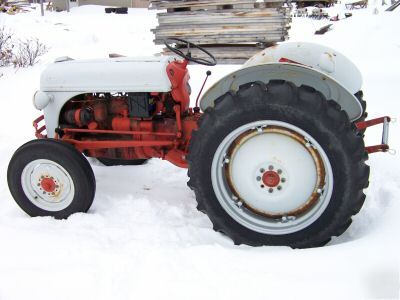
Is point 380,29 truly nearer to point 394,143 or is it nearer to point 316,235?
point 394,143

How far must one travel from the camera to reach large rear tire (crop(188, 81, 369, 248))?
2043 millimetres

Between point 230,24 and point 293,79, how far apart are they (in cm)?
516

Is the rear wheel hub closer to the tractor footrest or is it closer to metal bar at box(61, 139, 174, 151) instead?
the tractor footrest

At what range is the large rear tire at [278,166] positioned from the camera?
2043 millimetres

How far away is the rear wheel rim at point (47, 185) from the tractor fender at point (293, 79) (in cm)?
110

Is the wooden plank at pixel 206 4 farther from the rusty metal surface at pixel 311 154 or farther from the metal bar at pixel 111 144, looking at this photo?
the rusty metal surface at pixel 311 154

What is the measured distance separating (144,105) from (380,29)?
914 cm

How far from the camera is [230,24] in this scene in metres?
7.22

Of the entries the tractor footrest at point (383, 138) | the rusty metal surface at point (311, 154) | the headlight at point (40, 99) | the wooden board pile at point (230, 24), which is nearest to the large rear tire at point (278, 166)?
the rusty metal surface at point (311, 154)

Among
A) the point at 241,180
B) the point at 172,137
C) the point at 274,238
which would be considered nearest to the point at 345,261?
the point at 274,238

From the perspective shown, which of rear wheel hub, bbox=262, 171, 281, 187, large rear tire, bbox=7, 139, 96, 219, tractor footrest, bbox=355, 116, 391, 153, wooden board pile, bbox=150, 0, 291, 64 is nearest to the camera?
rear wheel hub, bbox=262, 171, 281, 187

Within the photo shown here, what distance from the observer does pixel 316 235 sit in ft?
7.12

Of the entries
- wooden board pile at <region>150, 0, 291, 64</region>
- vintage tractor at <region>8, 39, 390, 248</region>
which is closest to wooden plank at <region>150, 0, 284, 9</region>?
wooden board pile at <region>150, 0, 291, 64</region>

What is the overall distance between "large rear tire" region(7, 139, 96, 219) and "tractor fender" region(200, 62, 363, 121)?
3.18ft
